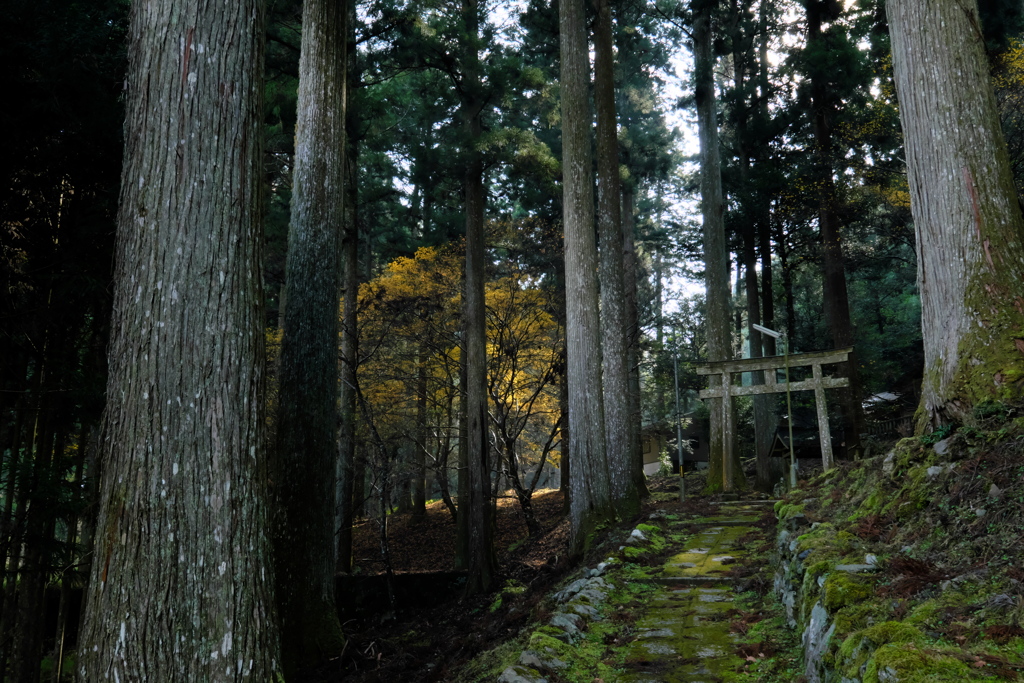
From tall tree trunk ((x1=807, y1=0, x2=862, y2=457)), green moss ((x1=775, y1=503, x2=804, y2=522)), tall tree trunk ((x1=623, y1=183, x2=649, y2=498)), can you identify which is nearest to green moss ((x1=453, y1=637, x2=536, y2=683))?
green moss ((x1=775, y1=503, x2=804, y2=522))

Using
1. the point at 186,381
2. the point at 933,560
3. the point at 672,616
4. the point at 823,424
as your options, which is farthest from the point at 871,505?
the point at 823,424

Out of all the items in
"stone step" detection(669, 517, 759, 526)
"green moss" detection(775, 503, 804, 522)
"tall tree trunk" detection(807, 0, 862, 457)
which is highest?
"tall tree trunk" detection(807, 0, 862, 457)

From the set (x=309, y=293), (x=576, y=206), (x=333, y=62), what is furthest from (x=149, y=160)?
(x=576, y=206)

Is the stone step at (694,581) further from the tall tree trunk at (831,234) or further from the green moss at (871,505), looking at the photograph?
the tall tree trunk at (831,234)

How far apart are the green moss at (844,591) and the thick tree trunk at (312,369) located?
4.11 meters

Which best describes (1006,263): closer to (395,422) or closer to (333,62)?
(333,62)

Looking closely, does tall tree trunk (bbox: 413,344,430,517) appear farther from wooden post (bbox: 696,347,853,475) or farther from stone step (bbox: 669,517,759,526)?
stone step (bbox: 669,517,759,526)

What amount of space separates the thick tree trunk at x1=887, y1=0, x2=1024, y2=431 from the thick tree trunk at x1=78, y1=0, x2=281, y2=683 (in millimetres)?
4947

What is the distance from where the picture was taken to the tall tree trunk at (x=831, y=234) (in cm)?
1331

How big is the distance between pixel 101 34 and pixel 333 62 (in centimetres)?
210

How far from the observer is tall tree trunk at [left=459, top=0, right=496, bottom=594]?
11727mm

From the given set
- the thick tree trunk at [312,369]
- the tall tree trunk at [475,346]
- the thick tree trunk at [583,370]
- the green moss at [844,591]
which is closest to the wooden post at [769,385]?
the thick tree trunk at [583,370]

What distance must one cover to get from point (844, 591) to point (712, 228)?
11.6 metres

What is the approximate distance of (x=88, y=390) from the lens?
589 cm
